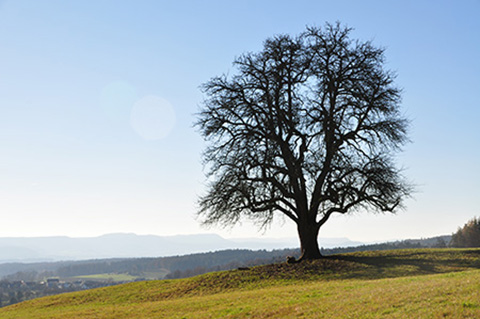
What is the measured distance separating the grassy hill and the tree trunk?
150cm

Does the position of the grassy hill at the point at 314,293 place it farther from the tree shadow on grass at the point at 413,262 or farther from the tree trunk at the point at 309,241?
the tree trunk at the point at 309,241

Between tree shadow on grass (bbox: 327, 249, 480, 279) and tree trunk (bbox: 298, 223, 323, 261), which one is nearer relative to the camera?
tree shadow on grass (bbox: 327, 249, 480, 279)

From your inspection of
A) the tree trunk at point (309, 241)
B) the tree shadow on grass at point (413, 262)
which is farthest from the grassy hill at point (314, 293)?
the tree trunk at point (309, 241)

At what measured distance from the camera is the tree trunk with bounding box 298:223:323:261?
31.5 metres

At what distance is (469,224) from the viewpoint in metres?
98.5

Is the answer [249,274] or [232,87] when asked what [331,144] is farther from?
[249,274]

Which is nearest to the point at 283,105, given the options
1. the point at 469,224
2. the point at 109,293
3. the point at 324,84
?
the point at 324,84

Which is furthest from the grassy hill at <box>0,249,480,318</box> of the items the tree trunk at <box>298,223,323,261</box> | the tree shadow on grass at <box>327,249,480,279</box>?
the tree trunk at <box>298,223,323,261</box>

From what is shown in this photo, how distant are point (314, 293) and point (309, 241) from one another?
13.3 m

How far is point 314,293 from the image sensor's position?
18516mm

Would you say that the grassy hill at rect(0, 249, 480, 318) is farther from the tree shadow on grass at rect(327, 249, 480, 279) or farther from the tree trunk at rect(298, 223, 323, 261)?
the tree trunk at rect(298, 223, 323, 261)

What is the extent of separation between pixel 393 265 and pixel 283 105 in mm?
14381

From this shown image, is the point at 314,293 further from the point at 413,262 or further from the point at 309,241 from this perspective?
the point at 309,241

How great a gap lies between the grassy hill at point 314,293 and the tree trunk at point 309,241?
1.50 m
